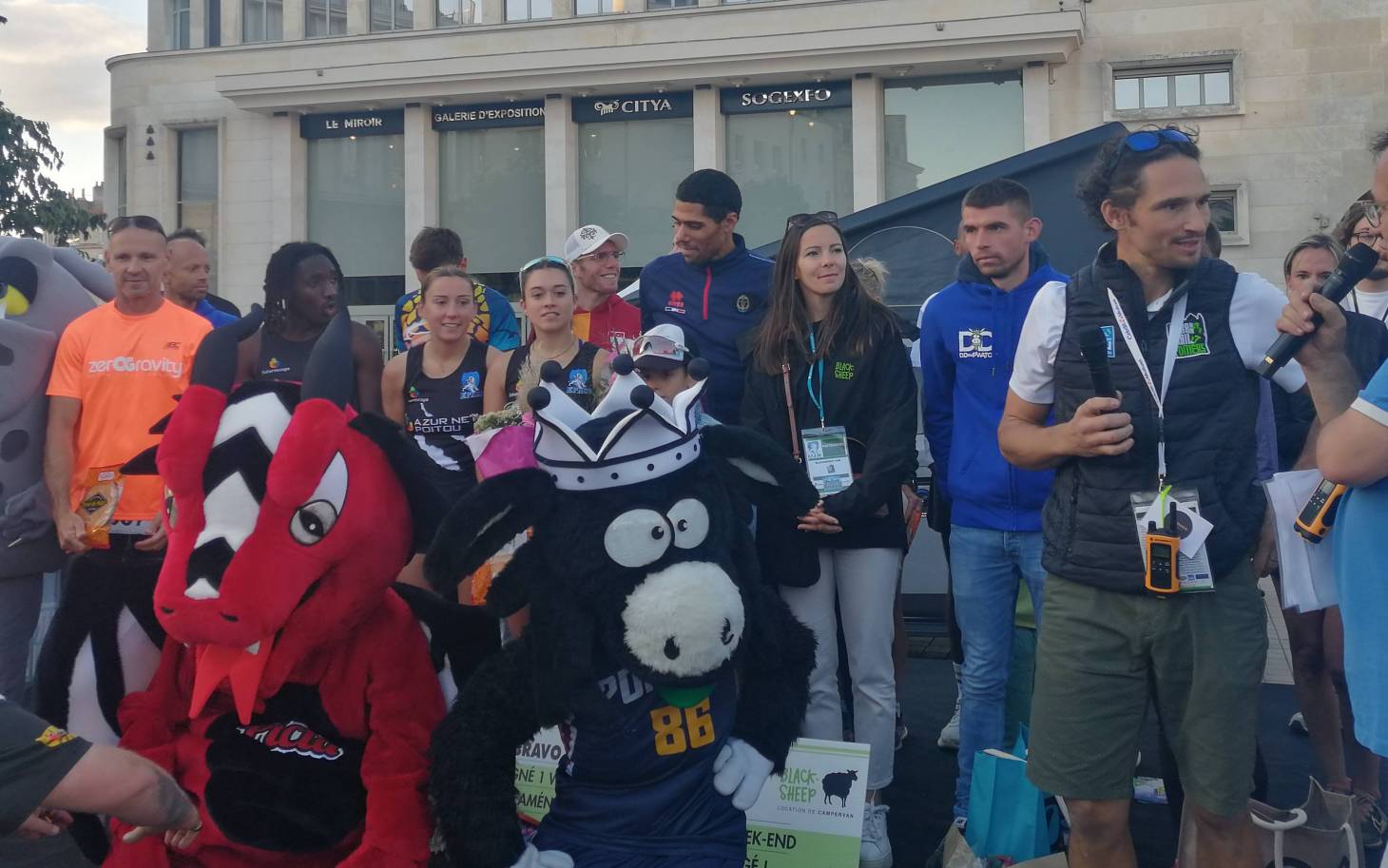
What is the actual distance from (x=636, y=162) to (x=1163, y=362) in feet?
68.6

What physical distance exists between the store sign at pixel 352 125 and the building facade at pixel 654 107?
44 millimetres

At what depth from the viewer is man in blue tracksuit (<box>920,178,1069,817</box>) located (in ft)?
13.2

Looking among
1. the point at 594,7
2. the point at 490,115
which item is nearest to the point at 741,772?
the point at 490,115

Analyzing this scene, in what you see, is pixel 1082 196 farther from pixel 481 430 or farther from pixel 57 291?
pixel 57 291

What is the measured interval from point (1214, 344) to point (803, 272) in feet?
5.36

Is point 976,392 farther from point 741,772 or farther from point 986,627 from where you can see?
point 741,772

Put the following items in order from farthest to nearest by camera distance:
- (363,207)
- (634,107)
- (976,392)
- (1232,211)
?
(363,207) < (634,107) < (1232,211) < (976,392)

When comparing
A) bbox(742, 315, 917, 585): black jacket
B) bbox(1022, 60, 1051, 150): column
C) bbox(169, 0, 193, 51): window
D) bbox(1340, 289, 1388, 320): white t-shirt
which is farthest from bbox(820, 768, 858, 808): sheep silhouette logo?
bbox(169, 0, 193, 51): window

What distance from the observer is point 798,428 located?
416cm

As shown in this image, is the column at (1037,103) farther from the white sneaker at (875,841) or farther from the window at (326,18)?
the white sneaker at (875,841)

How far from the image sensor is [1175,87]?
67.6 feet

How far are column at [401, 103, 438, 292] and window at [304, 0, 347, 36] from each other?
3269 mm

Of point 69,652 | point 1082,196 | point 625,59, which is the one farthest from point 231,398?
point 625,59

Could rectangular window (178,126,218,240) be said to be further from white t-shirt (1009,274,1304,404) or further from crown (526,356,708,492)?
white t-shirt (1009,274,1304,404)
